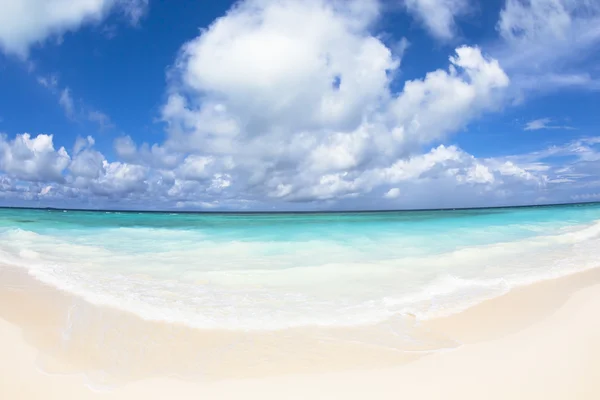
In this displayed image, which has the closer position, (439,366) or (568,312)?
(439,366)

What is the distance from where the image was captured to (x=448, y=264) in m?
9.72

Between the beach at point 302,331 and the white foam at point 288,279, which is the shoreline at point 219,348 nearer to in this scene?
the beach at point 302,331

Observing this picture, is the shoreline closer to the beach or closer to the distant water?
the beach

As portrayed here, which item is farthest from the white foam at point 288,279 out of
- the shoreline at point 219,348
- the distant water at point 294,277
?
the shoreline at point 219,348

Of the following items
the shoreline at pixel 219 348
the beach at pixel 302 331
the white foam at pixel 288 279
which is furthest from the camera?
the white foam at pixel 288 279

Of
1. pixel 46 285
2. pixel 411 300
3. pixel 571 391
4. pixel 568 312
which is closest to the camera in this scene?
pixel 571 391

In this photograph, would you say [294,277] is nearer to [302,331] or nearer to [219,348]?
[302,331]

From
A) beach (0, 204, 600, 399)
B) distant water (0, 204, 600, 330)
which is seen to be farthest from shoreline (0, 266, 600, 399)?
distant water (0, 204, 600, 330)

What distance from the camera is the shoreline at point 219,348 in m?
3.36

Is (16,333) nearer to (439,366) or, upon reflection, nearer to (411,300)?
(439,366)

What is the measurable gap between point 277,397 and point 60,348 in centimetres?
294

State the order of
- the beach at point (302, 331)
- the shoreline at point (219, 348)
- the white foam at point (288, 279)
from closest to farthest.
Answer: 1. the beach at point (302, 331)
2. the shoreline at point (219, 348)
3. the white foam at point (288, 279)

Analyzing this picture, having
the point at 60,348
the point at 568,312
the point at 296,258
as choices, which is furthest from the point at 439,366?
the point at 296,258

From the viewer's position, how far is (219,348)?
4.11 metres
